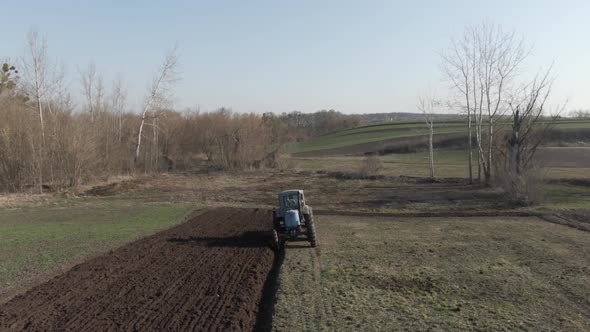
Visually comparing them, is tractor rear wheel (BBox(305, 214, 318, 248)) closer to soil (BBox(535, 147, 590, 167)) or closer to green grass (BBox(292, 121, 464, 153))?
soil (BBox(535, 147, 590, 167))

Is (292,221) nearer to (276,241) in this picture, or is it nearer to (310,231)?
(310,231)

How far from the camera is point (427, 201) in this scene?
74.9 ft

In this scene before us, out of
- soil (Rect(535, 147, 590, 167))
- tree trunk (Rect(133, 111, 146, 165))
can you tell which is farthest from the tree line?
soil (Rect(535, 147, 590, 167))

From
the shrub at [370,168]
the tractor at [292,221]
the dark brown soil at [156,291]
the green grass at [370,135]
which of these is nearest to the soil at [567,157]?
the shrub at [370,168]

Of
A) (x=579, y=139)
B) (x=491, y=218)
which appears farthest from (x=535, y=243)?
(x=579, y=139)

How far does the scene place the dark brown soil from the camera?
683 cm

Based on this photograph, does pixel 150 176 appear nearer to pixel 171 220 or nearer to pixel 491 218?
pixel 171 220

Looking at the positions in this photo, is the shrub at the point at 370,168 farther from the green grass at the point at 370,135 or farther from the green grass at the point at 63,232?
the green grass at the point at 370,135

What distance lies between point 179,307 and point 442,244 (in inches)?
316

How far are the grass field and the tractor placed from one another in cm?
39

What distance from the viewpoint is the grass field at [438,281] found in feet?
22.5

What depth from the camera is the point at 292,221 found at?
12.0 m

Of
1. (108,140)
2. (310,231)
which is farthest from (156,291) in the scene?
(108,140)

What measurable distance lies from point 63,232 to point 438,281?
11862 millimetres
